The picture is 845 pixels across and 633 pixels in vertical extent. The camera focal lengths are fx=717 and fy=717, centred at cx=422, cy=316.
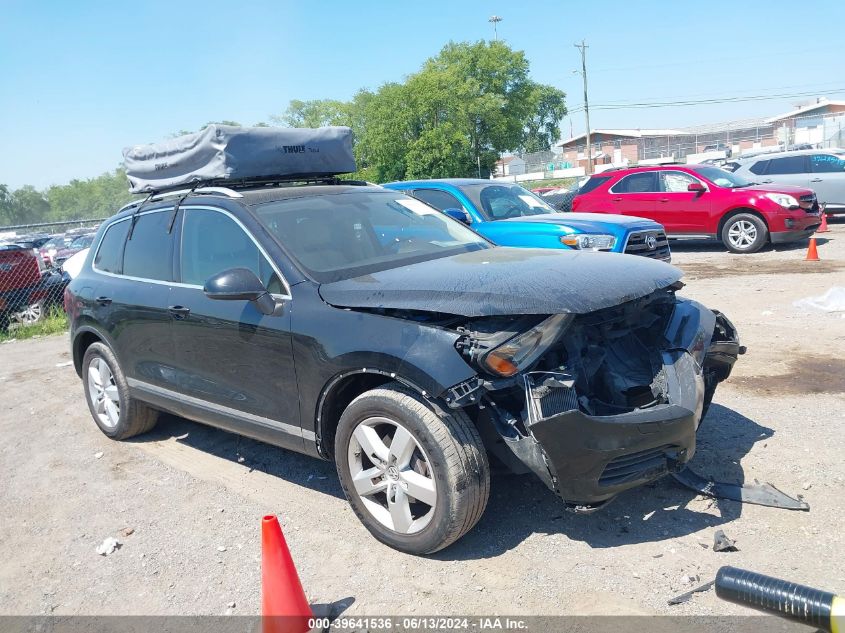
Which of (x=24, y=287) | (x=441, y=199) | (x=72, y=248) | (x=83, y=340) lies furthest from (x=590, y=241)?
(x=72, y=248)

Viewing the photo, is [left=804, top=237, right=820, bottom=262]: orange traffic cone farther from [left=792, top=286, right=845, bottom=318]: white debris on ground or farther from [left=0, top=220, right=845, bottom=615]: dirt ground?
[left=0, top=220, right=845, bottom=615]: dirt ground

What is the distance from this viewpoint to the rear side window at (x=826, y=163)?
16.4m

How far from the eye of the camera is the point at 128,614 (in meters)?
3.40

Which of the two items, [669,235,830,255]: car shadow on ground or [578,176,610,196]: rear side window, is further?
[578,176,610,196]: rear side window

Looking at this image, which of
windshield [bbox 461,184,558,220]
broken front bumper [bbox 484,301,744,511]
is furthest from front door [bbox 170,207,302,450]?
windshield [bbox 461,184,558,220]

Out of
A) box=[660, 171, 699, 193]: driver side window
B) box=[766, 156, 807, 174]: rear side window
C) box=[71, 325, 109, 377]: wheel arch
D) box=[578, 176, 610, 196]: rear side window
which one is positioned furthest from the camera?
box=[766, 156, 807, 174]: rear side window

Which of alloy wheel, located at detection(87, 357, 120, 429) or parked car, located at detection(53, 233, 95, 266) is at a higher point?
parked car, located at detection(53, 233, 95, 266)

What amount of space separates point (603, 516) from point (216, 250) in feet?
9.20

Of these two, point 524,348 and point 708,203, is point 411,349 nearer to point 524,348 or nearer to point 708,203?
point 524,348

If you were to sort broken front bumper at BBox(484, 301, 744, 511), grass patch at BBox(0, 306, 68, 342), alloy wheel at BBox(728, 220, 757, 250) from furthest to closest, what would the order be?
1. alloy wheel at BBox(728, 220, 757, 250)
2. grass patch at BBox(0, 306, 68, 342)
3. broken front bumper at BBox(484, 301, 744, 511)

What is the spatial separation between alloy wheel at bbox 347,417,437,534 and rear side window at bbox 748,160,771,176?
1629cm

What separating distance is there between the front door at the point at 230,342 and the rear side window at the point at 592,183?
11.4m

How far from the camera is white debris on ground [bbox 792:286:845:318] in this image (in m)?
7.83

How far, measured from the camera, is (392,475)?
11.7 ft
